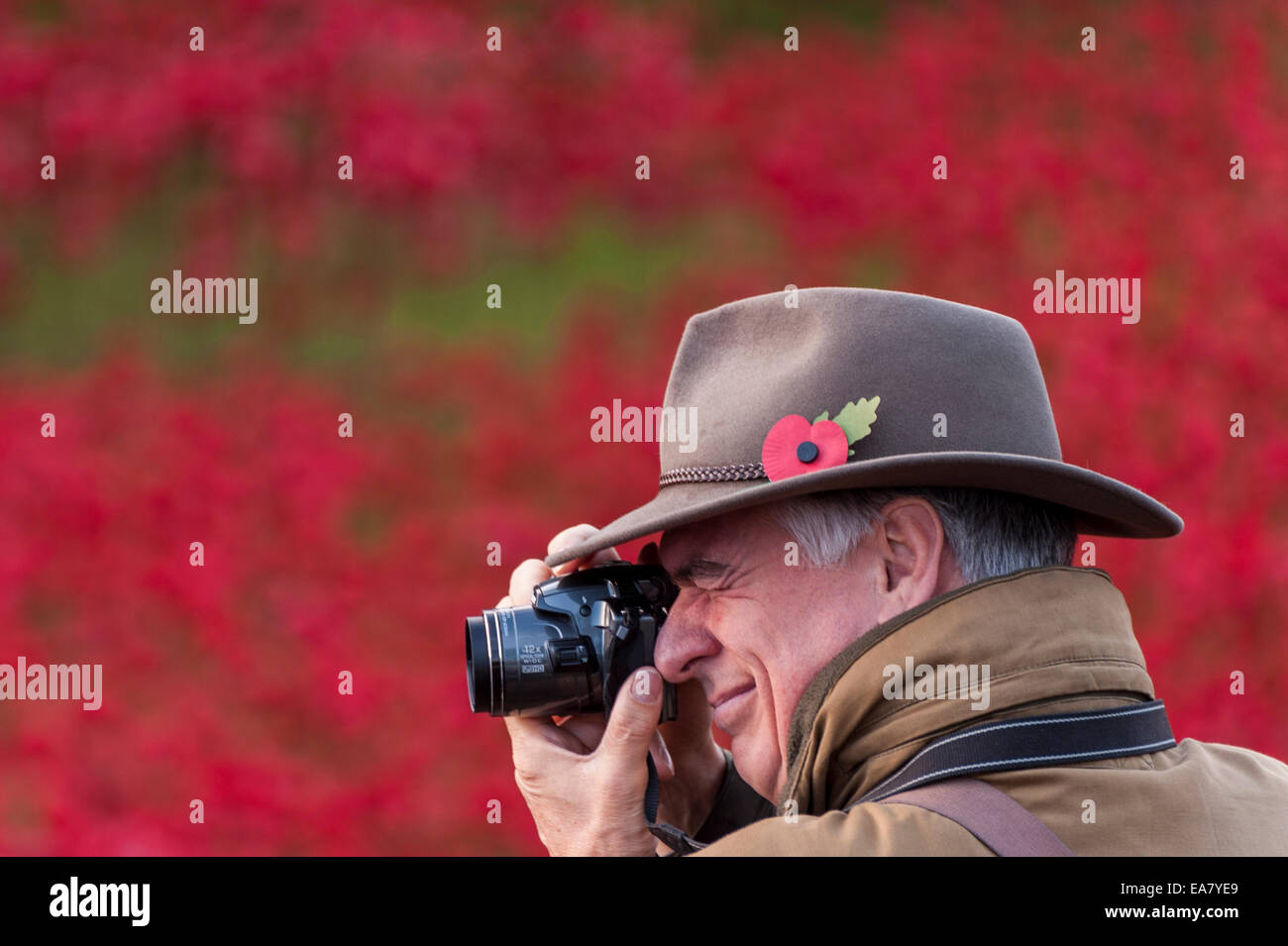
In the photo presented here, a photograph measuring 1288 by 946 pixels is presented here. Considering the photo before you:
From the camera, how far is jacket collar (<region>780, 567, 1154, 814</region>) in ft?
2.96

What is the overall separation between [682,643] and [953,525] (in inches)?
10.9

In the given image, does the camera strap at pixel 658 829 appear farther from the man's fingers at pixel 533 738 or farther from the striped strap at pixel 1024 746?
the striped strap at pixel 1024 746

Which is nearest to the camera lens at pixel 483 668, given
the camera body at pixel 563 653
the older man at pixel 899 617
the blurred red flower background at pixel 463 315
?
the camera body at pixel 563 653

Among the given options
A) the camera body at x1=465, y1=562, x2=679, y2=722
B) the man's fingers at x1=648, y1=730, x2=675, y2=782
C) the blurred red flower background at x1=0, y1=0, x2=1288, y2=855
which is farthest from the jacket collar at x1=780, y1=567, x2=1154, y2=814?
the blurred red flower background at x1=0, y1=0, x2=1288, y2=855

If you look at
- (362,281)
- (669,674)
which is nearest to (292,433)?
(362,281)

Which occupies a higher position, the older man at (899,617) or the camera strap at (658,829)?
the older man at (899,617)

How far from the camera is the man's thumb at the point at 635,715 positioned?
1.15 meters

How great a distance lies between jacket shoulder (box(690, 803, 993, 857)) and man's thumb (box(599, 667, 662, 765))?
0.27 m

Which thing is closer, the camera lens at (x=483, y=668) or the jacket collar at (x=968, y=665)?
the jacket collar at (x=968, y=665)

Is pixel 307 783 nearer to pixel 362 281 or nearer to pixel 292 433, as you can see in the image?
pixel 292 433

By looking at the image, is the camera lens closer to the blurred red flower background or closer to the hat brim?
the hat brim

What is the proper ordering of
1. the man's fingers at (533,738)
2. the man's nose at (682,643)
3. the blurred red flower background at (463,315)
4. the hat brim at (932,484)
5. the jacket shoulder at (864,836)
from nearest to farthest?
1. the jacket shoulder at (864,836)
2. the hat brim at (932,484)
3. the man's nose at (682,643)
4. the man's fingers at (533,738)
5. the blurred red flower background at (463,315)

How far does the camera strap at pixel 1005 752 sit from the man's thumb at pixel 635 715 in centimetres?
28

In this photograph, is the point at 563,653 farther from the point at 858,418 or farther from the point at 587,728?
the point at 858,418
